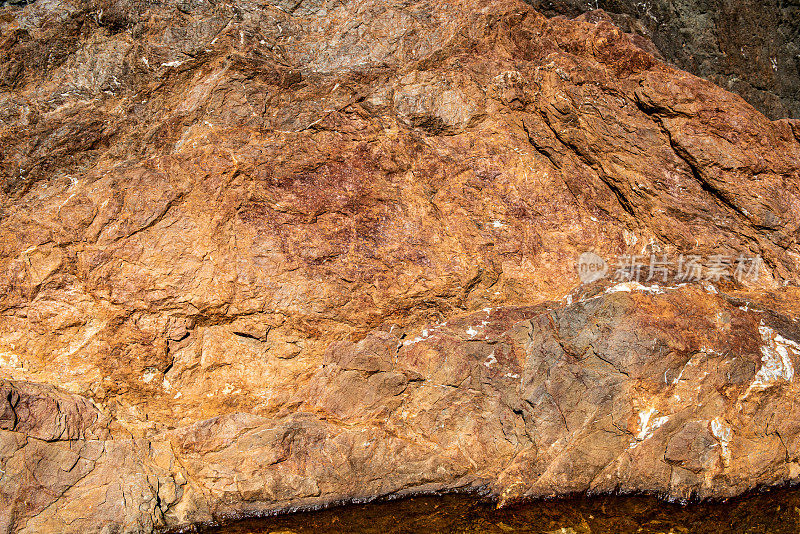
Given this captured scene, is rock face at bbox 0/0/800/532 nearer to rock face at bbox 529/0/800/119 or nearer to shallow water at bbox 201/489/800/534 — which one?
shallow water at bbox 201/489/800/534

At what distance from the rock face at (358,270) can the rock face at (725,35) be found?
0.52 m

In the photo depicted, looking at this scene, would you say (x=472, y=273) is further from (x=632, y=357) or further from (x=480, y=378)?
(x=632, y=357)

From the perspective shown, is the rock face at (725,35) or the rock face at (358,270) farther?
the rock face at (725,35)

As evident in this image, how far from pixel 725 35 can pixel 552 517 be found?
13.1 feet

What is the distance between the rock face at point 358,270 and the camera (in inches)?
148

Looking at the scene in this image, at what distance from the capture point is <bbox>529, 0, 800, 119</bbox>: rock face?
15.2 feet

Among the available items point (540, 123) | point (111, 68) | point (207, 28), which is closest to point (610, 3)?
point (540, 123)

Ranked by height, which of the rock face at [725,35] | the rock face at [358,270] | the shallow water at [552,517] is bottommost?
the shallow water at [552,517]

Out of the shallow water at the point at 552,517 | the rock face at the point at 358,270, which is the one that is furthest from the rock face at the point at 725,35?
the shallow water at the point at 552,517

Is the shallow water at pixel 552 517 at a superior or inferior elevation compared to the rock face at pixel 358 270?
inferior

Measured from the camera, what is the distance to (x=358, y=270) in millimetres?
3947

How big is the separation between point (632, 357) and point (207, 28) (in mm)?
3722

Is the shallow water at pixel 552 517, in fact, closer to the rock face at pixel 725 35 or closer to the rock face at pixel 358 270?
the rock face at pixel 358 270

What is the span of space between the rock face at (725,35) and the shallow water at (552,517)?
3.07m
